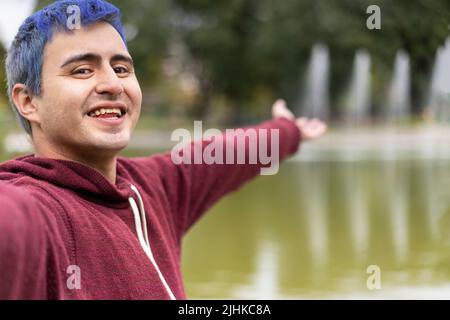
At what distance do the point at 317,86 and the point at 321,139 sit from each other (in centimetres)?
523

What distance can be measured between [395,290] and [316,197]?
3661mm

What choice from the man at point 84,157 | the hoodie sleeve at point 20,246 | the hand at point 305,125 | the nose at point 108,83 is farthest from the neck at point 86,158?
the hand at point 305,125

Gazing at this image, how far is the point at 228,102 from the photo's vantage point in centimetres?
2469

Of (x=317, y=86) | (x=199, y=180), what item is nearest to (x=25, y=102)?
(x=199, y=180)

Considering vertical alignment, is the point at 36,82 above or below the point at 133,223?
above

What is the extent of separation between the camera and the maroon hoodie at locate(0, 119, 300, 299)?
0.76m

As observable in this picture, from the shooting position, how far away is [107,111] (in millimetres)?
1067

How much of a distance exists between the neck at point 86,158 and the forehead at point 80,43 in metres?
0.15

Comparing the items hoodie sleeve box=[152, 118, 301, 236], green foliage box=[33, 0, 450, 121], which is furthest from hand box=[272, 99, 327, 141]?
green foliage box=[33, 0, 450, 121]

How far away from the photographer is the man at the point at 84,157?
96 centimetres

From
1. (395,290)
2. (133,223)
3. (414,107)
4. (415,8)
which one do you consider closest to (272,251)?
(395,290)

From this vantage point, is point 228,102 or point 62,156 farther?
point 228,102

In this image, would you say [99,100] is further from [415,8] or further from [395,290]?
[395,290]

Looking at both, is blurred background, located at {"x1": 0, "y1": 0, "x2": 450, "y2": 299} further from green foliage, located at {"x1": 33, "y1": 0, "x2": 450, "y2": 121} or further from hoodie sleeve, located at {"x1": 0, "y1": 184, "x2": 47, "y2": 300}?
hoodie sleeve, located at {"x1": 0, "y1": 184, "x2": 47, "y2": 300}
